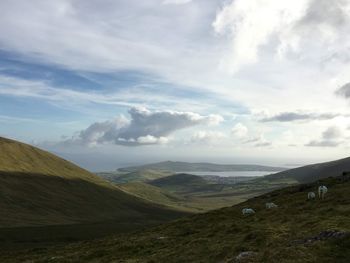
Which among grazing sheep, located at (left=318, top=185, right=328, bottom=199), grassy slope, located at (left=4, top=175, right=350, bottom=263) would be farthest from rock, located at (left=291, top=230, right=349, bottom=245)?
grazing sheep, located at (left=318, top=185, right=328, bottom=199)

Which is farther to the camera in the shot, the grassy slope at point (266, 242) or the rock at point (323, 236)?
the rock at point (323, 236)

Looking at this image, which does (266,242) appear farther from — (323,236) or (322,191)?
(322,191)

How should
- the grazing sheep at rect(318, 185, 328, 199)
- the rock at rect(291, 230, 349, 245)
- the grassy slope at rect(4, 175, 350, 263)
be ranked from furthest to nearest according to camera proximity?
the grazing sheep at rect(318, 185, 328, 199), the rock at rect(291, 230, 349, 245), the grassy slope at rect(4, 175, 350, 263)

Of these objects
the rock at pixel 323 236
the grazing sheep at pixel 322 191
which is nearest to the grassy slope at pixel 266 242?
the rock at pixel 323 236

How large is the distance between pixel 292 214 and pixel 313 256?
21.4 meters

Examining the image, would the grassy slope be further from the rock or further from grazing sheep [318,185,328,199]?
grazing sheep [318,185,328,199]

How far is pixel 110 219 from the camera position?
19362cm

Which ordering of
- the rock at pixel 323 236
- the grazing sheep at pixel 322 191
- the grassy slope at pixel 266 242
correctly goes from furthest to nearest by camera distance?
1. the grazing sheep at pixel 322 191
2. the rock at pixel 323 236
3. the grassy slope at pixel 266 242

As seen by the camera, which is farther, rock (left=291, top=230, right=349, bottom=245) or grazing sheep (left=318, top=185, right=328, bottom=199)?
grazing sheep (left=318, top=185, right=328, bottom=199)

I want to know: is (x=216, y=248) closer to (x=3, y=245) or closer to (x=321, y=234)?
(x=321, y=234)

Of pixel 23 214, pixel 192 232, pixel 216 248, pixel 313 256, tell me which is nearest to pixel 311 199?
pixel 192 232

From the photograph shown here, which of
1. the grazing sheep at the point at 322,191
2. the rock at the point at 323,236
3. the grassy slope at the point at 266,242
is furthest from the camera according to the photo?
the grazing sheep at the point at 322,191

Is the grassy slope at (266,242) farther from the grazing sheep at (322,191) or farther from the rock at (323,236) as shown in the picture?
the grazing sheep at (322,191)

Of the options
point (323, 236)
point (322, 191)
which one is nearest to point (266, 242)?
point (323, 236)
